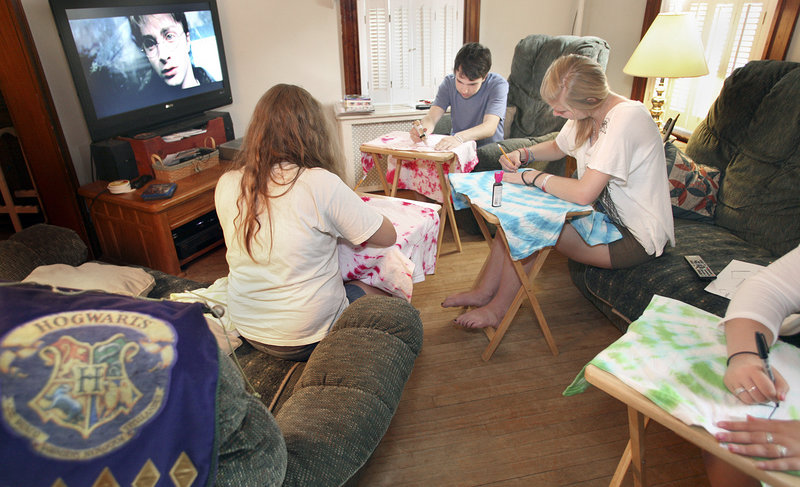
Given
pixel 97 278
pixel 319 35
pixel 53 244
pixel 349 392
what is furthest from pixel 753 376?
pixel 319 35

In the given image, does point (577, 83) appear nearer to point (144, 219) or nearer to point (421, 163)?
point (421, 163)

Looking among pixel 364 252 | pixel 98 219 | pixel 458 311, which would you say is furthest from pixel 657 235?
pixel 98 219

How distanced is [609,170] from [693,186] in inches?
32.3

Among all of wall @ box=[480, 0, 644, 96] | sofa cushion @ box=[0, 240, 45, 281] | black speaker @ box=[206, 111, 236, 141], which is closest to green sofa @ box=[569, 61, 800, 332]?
wall @ box=[480, 0, 644, 96]

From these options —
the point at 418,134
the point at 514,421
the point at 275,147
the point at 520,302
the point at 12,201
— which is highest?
the point at 275,147

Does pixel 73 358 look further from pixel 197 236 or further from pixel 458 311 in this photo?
pixel 197 236

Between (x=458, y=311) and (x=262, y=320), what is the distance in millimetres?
1204

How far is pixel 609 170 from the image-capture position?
1.77 metres

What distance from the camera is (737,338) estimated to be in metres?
1.00

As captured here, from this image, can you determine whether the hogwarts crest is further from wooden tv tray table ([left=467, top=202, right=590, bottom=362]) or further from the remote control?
the remote control

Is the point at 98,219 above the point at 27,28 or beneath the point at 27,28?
beneath

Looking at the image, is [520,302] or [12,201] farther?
[12,201]

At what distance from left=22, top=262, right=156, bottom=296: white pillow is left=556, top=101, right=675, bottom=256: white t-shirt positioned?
1687 millimetres

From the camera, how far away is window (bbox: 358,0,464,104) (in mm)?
3566
